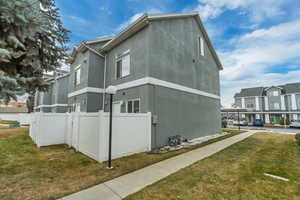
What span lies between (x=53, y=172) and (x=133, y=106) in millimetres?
5037

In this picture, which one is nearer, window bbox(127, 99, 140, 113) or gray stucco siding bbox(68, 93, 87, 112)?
window bbox(127, 99, 140, 113)

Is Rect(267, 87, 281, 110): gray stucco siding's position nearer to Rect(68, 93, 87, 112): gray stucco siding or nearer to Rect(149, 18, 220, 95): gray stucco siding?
Rect(149, 18, 220, 95): gray stucco siding

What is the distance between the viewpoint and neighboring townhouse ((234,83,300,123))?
2944 cm

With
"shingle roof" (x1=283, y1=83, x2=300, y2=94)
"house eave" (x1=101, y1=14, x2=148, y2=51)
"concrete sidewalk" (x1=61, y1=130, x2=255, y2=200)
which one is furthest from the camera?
"shingle roof" (x1=283, y1=83, x2=300, y2=94)

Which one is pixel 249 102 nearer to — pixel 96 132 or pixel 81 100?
pixel 81 100

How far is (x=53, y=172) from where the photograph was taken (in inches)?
182

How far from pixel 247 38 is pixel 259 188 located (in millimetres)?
16089

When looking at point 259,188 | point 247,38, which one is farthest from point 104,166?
point 247,38

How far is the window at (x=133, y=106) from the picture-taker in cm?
844

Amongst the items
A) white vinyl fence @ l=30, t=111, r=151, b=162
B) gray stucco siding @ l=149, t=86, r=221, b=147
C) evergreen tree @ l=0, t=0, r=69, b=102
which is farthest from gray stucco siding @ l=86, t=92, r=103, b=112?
evergreen tree @ l=0, t=0, r=69, b=102

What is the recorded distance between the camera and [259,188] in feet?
12.0

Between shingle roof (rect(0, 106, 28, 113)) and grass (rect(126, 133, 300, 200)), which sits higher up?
shingle roof (rect(0, 106, 28, 113))

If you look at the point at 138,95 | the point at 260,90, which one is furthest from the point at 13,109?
the point at 260,90

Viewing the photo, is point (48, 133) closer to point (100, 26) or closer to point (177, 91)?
point (177, 91)
